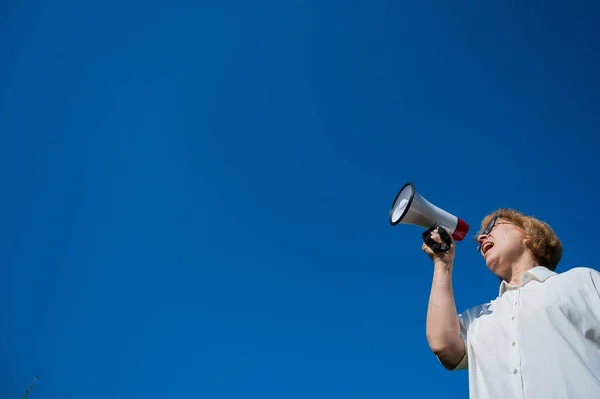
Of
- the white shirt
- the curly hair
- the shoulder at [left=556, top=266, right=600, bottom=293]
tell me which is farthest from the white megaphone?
the shoulder at [left=556, top=266, right=600, bottom=293]

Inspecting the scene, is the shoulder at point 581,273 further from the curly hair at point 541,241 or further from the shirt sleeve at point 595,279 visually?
the curly hair at point 541,241

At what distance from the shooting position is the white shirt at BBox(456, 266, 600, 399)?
70.1 inches

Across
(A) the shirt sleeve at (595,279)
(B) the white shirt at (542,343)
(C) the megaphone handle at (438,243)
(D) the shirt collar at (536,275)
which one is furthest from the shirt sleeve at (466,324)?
(A) the shirt sleeve at (595,279)

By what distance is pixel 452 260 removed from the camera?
2688 millimetres

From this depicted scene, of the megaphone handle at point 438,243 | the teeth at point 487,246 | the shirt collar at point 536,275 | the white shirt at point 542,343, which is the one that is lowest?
the white shirt at point 542,343

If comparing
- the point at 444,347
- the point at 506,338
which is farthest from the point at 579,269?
the point at 444,347

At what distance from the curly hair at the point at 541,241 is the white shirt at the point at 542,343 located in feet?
1.53

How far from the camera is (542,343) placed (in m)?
1.94

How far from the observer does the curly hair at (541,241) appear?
281cm

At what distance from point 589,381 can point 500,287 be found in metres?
1.02

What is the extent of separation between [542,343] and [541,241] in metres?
1.16

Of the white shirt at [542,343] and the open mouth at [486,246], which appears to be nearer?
the white shirt at [542,343]

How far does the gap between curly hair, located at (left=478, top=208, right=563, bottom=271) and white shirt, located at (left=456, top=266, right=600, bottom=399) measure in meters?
0.47

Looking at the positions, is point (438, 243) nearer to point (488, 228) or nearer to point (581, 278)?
point (488, 228)
